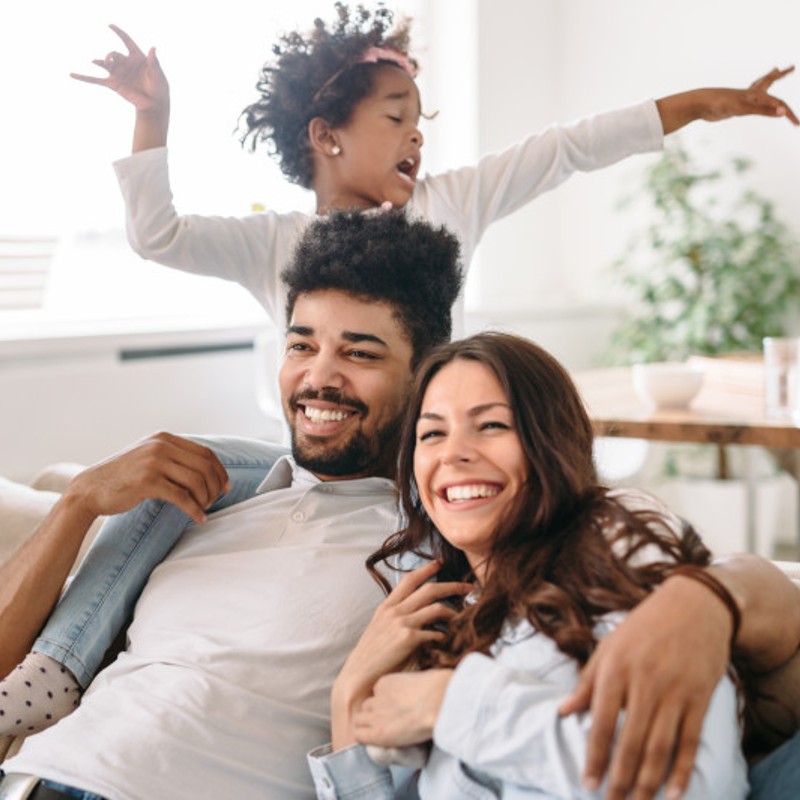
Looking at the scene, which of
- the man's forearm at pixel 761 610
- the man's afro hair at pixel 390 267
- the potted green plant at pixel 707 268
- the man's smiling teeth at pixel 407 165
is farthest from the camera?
the potted green plant at pixel 707 268

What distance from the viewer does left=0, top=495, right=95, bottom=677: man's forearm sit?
1.44 m

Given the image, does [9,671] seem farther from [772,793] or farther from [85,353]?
[85,353]

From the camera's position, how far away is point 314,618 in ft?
4.27

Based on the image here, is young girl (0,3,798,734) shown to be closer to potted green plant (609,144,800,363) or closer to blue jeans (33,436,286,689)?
blue jeans (33,436,286,689)

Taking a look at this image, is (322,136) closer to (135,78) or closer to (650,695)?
(135,78)

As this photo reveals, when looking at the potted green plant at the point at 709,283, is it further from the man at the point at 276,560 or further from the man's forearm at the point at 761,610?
the man's forearm at the point at 761,610

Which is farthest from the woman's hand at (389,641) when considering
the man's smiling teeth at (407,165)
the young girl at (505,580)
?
the man's smiling teeth at (407,165)

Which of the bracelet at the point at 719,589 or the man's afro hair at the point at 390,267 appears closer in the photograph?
Answer: the bracelet at the point at 719,589

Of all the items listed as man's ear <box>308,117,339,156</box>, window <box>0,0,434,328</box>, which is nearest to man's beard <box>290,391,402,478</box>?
man's ear <box>308,117,339,156</box>

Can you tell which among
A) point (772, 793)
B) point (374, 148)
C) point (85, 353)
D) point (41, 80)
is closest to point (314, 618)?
point (772, 793)

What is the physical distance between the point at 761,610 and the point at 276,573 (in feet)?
1.93

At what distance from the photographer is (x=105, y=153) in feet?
11.6

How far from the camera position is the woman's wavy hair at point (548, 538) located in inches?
40.2

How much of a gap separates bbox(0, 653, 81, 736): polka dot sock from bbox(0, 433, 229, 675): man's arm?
6 centimetres
